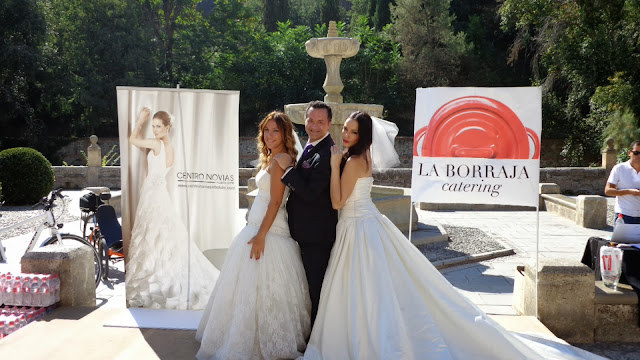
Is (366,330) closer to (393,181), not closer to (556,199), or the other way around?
(556,199)

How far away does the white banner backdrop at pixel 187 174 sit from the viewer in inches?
191

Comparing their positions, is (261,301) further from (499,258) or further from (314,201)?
(499,258)

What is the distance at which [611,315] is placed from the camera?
4.76m

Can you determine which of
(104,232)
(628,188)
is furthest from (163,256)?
(628,188)

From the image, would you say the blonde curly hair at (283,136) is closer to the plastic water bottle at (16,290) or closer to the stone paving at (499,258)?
the stone paving at (499,258)

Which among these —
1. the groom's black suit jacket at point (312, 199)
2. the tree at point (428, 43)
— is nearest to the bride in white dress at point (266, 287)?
the groom's black suit jacket at point (312, 199)

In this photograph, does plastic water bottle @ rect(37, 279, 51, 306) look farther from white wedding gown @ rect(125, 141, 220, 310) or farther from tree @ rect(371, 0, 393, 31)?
tree @ rect(371, 0, 393, 31)

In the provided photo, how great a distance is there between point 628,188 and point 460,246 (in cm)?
310

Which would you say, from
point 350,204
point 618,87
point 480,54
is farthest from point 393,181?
point 480,54

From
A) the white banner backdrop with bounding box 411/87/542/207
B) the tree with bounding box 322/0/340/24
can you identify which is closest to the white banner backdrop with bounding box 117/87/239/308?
the white banner backdrop with bounding box 411/87/542/207

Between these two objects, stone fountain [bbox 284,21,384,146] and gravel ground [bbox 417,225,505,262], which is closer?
gravel ground [bbox 417,225,505,262]

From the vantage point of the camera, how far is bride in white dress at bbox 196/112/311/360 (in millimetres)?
3889

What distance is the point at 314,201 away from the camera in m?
3.86

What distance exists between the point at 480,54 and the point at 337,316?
2979 cm
